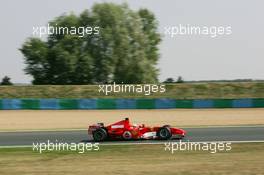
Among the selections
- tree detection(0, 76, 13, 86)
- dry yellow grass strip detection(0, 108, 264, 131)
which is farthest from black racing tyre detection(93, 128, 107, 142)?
tree detection(0, 76, 13, 86)

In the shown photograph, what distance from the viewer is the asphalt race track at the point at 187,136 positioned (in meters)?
19.2

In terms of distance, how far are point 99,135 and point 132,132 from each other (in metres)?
1.12

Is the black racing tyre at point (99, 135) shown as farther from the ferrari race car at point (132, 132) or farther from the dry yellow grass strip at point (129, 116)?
the dry yellow grass strip at point (129, 116)

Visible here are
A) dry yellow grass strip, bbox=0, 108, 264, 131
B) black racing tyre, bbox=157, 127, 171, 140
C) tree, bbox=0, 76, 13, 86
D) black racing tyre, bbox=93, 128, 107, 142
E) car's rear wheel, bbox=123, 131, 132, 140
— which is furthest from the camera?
tree, bbox=0, 76, 13, 86

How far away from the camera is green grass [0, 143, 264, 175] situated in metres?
12.8

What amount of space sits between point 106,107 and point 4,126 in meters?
7.41

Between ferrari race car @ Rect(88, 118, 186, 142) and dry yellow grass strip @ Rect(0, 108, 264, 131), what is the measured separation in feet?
21.1

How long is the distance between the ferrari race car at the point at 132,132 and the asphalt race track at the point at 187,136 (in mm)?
322

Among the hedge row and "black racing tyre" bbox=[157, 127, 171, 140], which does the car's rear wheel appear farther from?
the hedge row

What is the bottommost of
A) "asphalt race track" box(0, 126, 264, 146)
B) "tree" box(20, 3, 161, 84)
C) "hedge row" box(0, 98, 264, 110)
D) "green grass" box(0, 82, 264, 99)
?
"asphalt race track" box(0, 126, 264, 146)

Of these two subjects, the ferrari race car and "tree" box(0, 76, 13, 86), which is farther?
"tree" box(0, 76, 13, 86)

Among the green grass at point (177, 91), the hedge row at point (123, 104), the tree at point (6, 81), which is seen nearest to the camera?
the hedge row at point (123, 104)

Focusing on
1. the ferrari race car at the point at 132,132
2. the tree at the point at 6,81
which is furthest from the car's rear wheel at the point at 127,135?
the tree at the point at 6,81

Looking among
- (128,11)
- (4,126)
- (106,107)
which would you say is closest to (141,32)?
(128,11)
